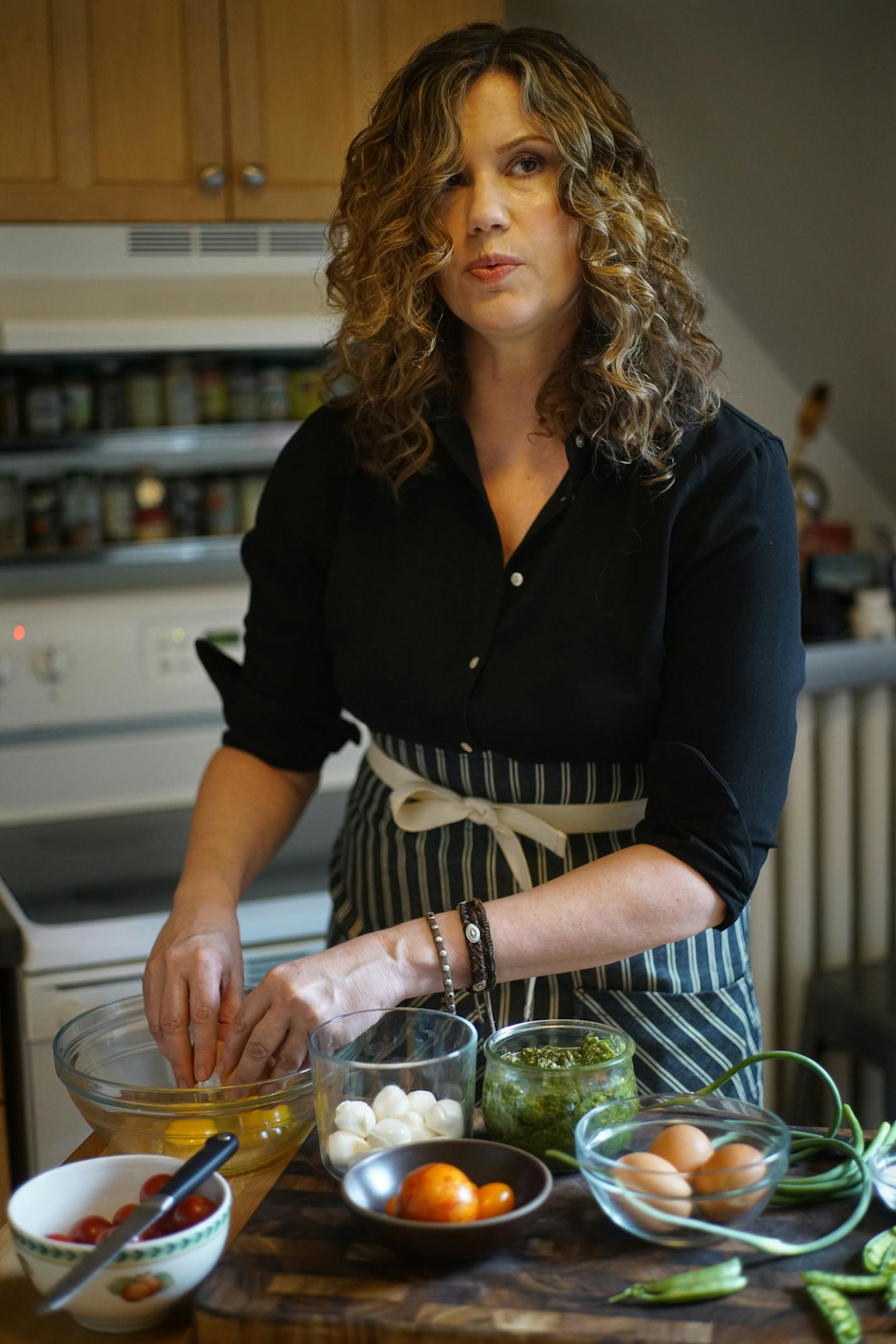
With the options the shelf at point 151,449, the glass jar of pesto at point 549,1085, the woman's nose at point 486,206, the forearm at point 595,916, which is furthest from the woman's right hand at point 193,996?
the shelf at point 151,449

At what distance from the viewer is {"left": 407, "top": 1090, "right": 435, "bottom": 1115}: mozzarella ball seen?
852 millimetres

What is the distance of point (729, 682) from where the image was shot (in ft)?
3.50

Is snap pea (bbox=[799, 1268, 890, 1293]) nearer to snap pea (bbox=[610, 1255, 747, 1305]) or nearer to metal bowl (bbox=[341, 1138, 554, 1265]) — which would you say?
snap pea (bbox=[610, 1255, 747, 1305])

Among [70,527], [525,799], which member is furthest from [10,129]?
[525,799]

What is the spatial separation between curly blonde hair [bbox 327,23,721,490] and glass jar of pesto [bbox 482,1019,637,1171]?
507 millimetres

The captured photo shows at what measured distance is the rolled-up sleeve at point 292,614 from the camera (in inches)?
52.5

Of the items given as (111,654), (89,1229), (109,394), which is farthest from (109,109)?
(89,1229)

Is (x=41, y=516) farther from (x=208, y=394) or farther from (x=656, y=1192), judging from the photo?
(x=656, y=1192)

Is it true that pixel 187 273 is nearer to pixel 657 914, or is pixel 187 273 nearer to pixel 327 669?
pixel 327 669

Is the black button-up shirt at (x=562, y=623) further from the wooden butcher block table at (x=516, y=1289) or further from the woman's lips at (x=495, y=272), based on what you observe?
the wooden butcher block table at (x=516, y=1289)

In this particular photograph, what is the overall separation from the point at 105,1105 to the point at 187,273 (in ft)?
4.74

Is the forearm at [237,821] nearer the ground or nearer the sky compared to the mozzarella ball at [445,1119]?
nearer the sky

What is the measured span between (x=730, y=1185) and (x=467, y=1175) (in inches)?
6.1

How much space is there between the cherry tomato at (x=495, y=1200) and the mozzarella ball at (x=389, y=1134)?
3.2 inches
